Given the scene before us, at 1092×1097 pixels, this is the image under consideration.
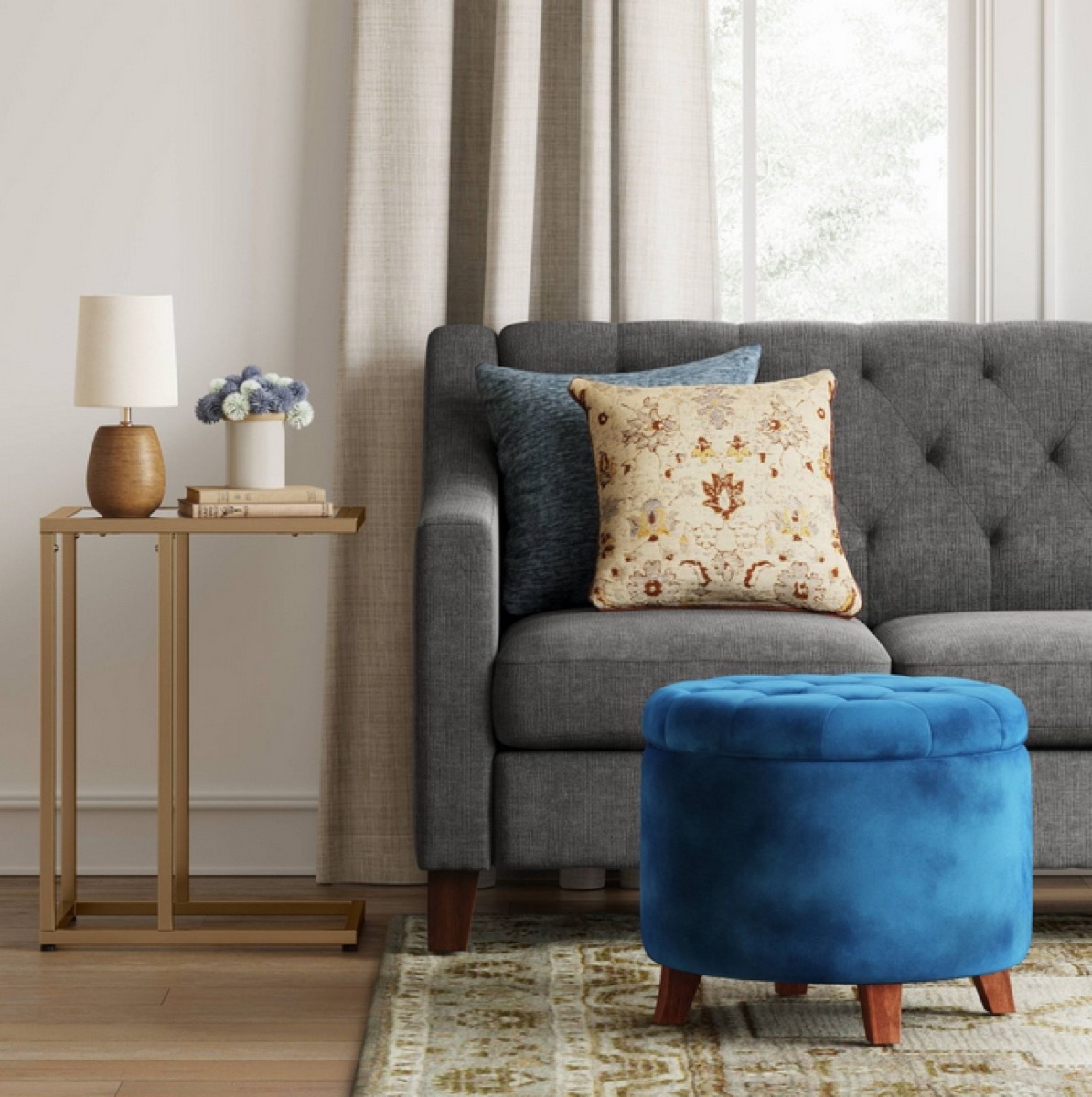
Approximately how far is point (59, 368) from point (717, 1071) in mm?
1925

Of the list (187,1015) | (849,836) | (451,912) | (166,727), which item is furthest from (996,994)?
(166,727)

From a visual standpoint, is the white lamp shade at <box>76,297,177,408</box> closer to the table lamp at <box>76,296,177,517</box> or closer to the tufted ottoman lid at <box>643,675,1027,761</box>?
the table lamp at <box>76,296,177,517</box>

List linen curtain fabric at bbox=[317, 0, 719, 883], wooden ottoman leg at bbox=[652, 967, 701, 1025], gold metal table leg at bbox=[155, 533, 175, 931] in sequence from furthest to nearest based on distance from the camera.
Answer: linen curtain fabric at bbox=[317, 0, 719, 883] < gold metal table leg at bbox=[155, 533, 175, 931] < wooden ottoman leg at bbox=[652, 967, 701, 1025]

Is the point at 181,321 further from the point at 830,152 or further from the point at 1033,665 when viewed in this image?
the point at 1033,665

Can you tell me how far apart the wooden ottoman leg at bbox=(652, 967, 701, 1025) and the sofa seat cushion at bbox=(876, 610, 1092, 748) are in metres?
0.62

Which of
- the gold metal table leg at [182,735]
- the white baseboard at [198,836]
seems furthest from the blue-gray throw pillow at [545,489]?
the white baseboard at [198,836]

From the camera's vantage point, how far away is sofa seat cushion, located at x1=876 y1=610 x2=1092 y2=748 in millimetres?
2318

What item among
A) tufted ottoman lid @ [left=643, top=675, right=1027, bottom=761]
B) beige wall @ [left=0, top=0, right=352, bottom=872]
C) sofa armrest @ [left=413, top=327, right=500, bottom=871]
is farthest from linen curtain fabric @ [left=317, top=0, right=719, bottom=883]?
tufted ottoman lid @ [left=643, top=675, right=1027, bottom=761]

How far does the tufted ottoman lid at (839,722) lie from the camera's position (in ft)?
6.04

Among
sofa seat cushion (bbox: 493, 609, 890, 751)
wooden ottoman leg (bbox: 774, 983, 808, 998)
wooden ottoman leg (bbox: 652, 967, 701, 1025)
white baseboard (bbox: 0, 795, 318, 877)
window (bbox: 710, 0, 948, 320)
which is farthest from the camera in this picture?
window (bbox: 710, 0, 948, 320)

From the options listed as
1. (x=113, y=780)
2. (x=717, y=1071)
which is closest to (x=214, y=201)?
(x=113, y=780)

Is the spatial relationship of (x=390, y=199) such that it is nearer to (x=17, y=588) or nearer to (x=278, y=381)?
A: (x=278, y=381)

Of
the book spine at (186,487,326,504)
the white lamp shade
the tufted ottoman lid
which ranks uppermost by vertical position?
the white lamp shade

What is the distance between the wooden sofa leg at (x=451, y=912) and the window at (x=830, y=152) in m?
1.43
